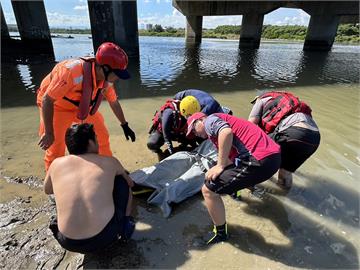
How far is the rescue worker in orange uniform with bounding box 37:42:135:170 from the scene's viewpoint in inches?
113

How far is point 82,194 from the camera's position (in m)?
2.12

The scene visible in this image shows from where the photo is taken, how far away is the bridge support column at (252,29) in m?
32.9

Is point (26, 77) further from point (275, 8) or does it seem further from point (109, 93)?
point (275, 8)

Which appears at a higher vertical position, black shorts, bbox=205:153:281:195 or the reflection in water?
black shorts, bbox=205:153:281:195

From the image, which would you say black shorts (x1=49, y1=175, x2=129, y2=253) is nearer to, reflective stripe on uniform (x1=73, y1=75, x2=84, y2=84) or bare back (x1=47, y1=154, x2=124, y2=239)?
bare back (x1=47, y1=154, x2=124, y2=239)

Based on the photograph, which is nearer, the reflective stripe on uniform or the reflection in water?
the reflective stripe on uniform

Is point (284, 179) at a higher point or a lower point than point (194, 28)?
higher

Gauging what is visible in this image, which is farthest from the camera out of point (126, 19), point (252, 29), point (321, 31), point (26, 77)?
point (252, 29)

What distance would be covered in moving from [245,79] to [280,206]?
9.50 metres

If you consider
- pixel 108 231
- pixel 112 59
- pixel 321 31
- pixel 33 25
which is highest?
pixel 112 59

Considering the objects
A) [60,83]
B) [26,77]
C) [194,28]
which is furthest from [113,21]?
[194,28]

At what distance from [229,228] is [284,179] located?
4.17 ft

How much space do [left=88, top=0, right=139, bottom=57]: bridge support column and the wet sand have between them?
43.7ft

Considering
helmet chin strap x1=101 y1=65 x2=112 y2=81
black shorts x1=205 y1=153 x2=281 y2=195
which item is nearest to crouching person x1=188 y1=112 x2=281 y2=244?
black shorts x1=205 y1=153 x2=281 y2=195
